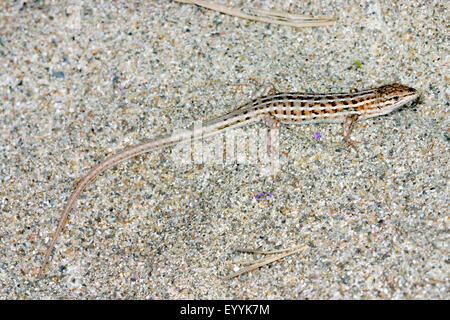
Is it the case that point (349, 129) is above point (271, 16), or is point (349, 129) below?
below

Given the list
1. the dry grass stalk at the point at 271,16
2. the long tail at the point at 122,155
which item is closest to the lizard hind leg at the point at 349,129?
Answer: the dry grass stalk at the point at 271,16

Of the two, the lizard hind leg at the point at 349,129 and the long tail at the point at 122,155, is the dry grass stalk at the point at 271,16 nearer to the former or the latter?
the lizard hind leg at the point at 349,129

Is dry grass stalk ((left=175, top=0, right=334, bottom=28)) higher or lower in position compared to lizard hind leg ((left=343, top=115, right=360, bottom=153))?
higher

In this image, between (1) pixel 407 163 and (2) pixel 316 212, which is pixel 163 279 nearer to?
(2) pixel 316 212

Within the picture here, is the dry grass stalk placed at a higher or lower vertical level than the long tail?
higher

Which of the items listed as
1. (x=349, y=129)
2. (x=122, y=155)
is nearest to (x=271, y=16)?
(x=349, y=129)

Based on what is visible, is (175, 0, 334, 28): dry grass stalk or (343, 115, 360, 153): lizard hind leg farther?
(175, 0, 334, 28): dry grass stalk

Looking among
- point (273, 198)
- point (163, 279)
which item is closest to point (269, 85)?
point (273, 198)

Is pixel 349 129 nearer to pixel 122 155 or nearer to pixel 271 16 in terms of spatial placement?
pixel 271 16

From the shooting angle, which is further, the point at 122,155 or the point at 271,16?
the point at 271,16

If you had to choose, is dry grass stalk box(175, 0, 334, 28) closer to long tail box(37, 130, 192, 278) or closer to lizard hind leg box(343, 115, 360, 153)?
lizard hind leg box(343, 115, 360, 153)

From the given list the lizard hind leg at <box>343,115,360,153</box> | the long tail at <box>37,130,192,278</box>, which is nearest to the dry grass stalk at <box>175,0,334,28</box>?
the lizard hind leg at <box>343,115,360,153</box>

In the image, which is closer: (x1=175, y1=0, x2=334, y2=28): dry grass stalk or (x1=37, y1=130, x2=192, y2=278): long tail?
(x1=37, y1=130, x2=192, y2=278): long tail
